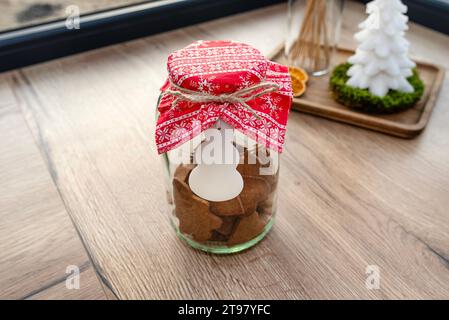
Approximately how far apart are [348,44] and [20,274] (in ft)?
2.51

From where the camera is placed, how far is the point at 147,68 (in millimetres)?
860

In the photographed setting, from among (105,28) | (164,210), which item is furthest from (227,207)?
(105,28)

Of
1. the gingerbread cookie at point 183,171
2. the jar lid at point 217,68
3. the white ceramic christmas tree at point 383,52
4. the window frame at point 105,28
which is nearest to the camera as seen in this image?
the jar lid at point 217,68

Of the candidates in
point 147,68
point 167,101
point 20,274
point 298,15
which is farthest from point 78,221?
point 298,15

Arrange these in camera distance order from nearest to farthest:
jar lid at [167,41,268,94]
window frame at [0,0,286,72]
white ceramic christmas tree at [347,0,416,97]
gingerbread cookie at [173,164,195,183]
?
jar lid at [167,41,268,94] → gingerbread cookie at [173,164,195,183] → white ceramic christmas tree at [347,0,416,97] → window frame at [0,0,286,72]

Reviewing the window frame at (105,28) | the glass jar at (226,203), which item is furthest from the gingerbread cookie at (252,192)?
the window frame at (105,28)

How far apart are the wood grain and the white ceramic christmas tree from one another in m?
0.51

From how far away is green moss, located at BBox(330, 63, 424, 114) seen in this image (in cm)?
69

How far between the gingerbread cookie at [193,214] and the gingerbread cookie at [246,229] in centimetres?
2

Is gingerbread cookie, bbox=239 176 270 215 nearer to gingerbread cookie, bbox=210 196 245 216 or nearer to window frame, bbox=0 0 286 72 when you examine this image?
gingerbread cookie, bbox=210 196 245 216

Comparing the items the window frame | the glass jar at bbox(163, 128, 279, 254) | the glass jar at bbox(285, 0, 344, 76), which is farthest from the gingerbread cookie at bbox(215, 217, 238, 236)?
the window frame

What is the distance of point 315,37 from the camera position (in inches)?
31.0

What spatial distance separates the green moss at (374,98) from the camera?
27.2 inches

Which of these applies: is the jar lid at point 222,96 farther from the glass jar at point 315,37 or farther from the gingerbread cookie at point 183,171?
the glass jar at point 315,37
